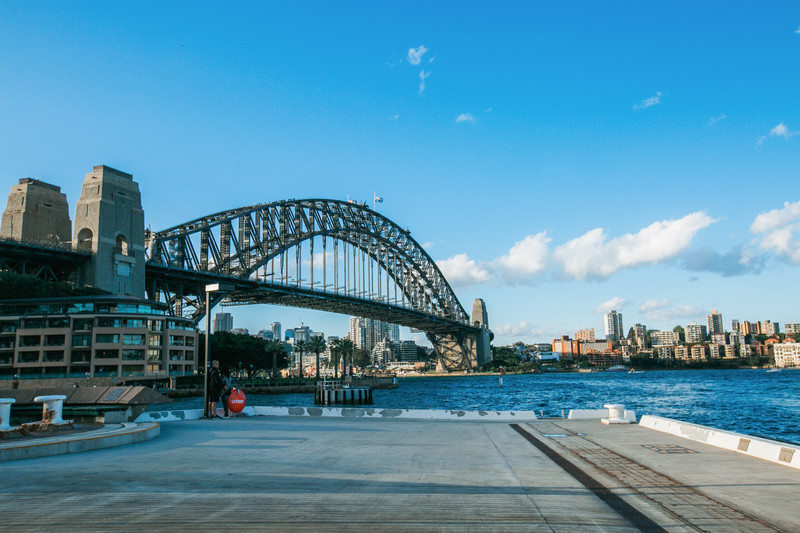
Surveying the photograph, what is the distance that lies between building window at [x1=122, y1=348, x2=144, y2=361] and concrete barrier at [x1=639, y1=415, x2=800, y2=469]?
207 ft

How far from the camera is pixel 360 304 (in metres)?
105

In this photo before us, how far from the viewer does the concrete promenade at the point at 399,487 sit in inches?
221

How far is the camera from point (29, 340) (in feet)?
212

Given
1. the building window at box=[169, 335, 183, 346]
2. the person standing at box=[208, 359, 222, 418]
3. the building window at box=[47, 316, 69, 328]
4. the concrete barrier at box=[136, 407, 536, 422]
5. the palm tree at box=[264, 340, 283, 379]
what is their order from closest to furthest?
the person standing at box=[208, 359, 222, 418], the concrete barrier at box=[136, 407, 536, 422], the building window at box=[47, 316, 69, 328], the building window at box=[169, 335, 183, 346], the palm tree at box=[264, 340, 283, 379]

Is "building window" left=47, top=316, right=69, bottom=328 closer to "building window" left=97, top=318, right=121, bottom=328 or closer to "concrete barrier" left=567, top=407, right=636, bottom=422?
"building window" left=97, top=318, right=121, bottom=328

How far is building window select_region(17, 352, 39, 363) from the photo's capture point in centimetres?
6419

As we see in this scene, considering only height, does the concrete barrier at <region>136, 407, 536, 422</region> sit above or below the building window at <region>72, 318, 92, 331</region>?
below

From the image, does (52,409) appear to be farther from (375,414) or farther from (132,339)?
(132,339)

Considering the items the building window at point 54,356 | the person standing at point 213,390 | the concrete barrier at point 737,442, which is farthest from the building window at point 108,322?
the concrete barrier at point 737,442

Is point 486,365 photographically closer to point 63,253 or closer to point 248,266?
point 248,266

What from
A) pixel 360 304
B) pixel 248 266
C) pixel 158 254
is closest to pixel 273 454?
pixel 158 254

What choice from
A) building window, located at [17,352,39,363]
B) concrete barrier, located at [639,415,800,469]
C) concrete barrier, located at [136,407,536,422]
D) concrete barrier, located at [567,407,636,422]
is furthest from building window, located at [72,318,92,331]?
concrete barrier, located at [639,415,800,469]

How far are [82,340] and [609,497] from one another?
69.1 metres

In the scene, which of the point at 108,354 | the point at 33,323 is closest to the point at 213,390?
the point at 108,354
